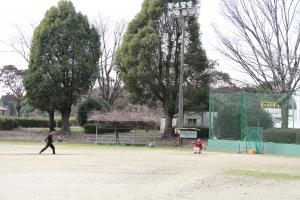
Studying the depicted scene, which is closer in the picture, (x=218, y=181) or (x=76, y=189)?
(x=76, y=189)

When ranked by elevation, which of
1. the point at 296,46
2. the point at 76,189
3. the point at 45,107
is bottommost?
the point at 76,189

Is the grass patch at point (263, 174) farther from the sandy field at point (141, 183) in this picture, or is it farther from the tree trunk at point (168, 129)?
the tree trunk at point (168, 129)

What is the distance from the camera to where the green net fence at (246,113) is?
33281 millimetres

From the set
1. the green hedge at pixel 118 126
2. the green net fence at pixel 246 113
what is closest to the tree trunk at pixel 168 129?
the green hedge at pixel 118 126

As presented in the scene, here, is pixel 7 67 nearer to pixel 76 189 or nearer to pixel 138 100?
pixel 138 100

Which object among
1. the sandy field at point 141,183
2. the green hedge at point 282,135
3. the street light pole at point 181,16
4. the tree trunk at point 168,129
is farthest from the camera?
the tree trunk at point 168,129

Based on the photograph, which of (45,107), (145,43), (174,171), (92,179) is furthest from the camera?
(45,107)

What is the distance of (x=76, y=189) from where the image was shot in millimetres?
13102


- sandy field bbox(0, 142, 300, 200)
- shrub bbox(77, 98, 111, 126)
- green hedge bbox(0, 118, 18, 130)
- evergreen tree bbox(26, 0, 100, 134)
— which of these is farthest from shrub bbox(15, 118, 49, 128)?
sandy field bbox(0, 142, 300, 200)

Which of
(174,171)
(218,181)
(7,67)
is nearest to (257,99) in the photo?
(174,171)

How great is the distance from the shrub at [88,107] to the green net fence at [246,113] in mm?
21155

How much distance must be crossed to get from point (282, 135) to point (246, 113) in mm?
2955

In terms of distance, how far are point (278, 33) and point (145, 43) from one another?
465 inches

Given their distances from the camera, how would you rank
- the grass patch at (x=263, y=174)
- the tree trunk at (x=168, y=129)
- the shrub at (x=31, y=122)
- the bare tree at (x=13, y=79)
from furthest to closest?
the bare tree at (x=13, y=79), the shrub at (x=31, y=122), the tree trunk at (x=168, y=129), the grass patch at (x=263, y=174)
